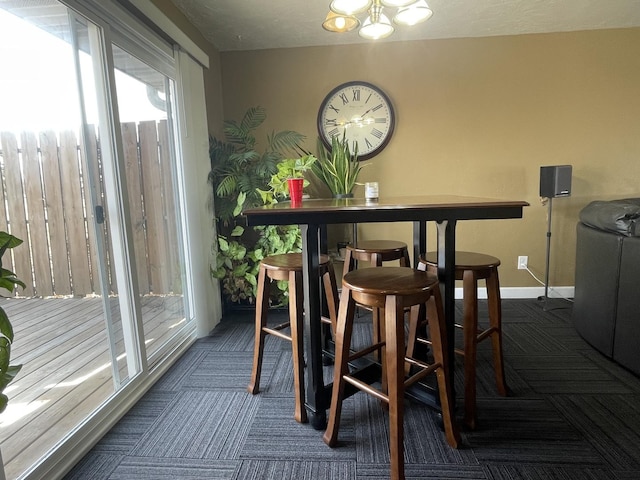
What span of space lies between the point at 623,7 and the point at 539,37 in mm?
560

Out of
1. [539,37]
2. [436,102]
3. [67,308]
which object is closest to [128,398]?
[67,308]

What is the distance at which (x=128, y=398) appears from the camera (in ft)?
6.11

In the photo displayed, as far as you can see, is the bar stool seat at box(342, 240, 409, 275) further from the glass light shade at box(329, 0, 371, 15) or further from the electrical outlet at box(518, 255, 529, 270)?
the electrical outlet at box(518, 255, 529, 270)

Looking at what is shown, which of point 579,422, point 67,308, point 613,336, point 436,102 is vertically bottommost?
point 579,422

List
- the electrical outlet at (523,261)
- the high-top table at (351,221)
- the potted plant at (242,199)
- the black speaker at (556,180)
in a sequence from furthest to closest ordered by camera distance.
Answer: the electrical outlet at (523,261) → the black speaker at (556,180) → the potted plant at (242,199) → the high-top table at (351,221)

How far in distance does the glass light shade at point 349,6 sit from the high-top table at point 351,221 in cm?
86

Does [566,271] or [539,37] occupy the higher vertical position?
[539,37]

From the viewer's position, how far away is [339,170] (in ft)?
9.78

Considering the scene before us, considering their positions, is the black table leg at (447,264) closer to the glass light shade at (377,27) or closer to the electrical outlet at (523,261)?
the glass light shade at (377,27)

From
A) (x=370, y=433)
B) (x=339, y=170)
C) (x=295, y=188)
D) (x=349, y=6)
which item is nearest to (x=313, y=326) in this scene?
(x=370, y=433)

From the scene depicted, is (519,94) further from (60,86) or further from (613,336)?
(60,86)

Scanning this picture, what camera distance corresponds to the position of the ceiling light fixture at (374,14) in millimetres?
1606

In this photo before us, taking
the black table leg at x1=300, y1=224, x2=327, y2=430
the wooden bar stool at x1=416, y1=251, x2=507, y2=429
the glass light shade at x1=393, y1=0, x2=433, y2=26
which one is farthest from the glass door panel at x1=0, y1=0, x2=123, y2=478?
the wooden bar stool at x1=416, y1=251, x2=507, y2=429

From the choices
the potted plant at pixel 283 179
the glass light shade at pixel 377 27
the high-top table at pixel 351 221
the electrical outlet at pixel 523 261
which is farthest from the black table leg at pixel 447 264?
the electrical outlet at pixel 523 261
